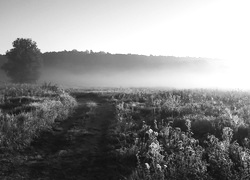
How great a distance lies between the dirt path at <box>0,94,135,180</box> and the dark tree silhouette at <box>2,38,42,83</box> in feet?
148

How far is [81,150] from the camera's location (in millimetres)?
8797

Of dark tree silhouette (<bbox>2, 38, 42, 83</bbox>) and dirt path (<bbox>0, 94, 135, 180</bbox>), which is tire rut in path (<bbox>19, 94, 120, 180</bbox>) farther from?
dark tree silhouette (<bbox>2, 38, 42, 83</bbox>)

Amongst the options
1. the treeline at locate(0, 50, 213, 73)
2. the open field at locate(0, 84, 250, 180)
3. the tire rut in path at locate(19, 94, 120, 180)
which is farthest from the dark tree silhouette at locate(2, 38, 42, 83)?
the treeline at locate(0, 50, 213, 73)

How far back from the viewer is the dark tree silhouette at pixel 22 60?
173 feet

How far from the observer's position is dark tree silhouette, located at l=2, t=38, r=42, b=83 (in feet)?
173

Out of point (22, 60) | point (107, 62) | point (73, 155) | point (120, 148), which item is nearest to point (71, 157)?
point (73, 155)

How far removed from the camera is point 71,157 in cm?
809

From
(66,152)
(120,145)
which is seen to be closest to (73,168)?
(66,152)

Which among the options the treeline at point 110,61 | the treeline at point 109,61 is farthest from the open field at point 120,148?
the treeline at point 110,61

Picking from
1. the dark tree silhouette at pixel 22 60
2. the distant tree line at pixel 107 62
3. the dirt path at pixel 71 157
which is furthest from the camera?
the distant tree line at pixel 107 62

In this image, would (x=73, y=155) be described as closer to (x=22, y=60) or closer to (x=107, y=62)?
(x=22, y=60)

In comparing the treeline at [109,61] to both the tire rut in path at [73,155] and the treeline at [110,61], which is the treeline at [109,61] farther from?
the tire rut in path at [73,155]

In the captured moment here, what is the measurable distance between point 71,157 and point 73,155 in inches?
6.9

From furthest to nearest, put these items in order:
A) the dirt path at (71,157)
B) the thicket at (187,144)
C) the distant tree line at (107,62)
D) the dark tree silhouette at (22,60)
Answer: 1. the distant tree line at (107,62)
2. the dark tree silhouette at (22,60)
3. the dirt path at (71,157)
4. the thicket at (187,144)
